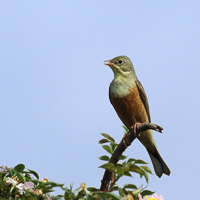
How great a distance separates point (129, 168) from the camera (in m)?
3.71

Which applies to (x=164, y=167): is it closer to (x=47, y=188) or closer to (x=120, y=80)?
(x=120, y=80)

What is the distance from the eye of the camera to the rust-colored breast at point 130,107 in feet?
21.6

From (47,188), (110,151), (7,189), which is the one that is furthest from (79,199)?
(110,151)

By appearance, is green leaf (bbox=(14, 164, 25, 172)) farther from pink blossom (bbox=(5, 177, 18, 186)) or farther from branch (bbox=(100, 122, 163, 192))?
branch (bbox=(100, 122, 163, 192))

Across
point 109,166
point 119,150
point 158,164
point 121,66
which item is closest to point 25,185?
point 109,166

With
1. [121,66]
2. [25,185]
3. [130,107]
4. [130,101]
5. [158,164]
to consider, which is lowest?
[25,185]

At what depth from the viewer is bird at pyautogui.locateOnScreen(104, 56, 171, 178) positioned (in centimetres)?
662

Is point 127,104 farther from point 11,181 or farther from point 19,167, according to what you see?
point 11,181

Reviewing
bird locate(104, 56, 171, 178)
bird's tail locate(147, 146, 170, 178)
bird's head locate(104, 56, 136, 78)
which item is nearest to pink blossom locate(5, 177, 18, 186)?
bird locate(104, 56, 171, 178)

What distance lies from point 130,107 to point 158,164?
4.25 feet

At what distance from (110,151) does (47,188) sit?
3.78ft

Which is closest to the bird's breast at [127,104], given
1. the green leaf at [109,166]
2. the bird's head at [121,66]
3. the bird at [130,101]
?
the bird at [130,101]

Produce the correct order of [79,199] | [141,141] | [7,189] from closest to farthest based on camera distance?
[79,199] → [7,189] → [141,141]

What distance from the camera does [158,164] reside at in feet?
23.2
